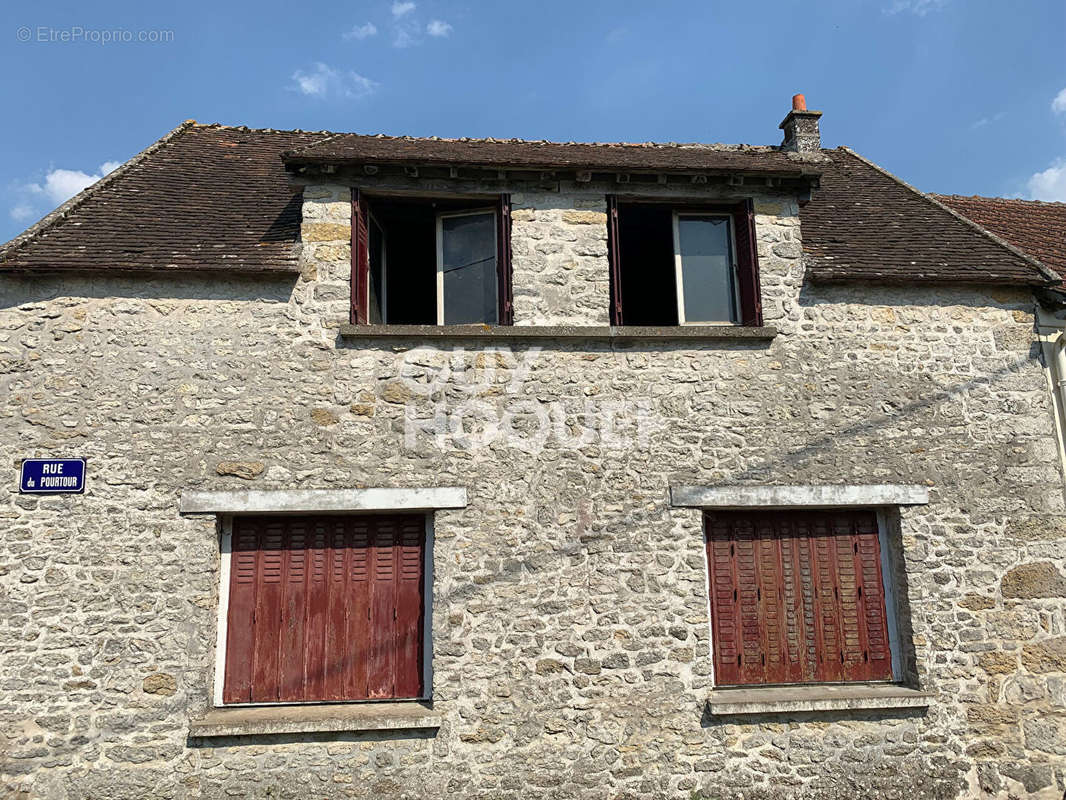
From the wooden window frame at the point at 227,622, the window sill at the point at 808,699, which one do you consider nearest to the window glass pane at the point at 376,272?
the wooden window frame at the point at 227,622

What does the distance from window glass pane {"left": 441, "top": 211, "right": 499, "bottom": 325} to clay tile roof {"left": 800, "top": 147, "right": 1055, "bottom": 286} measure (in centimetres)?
312

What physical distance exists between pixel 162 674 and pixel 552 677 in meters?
3.17

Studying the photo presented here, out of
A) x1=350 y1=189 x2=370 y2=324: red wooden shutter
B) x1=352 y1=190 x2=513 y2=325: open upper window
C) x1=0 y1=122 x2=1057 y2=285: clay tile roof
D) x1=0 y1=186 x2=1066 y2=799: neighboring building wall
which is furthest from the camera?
x1=352 y1=190 x2=513 y2=325: open upper window

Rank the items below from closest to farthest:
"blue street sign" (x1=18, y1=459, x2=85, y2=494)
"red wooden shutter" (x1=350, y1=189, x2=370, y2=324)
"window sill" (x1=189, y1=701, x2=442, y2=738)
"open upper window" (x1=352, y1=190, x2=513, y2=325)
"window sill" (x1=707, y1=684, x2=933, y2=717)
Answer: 1. "window sill" (x1=189, y1=701, x2=442, y2=738)
2. "blue street sign" (x1=18, y1=459, x2=85, y2=494)
3. "window sill" (x1=707, y1=684, x2=933, y2=717)
4. "red wooden shutter" (x1=350, y1=189, x2=370, y2=324)
5. "open upper window" (x1=352, y1=190, x2=513, y2=325)

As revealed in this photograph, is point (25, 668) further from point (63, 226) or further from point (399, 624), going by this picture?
point (63, 226)

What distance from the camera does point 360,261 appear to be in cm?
713

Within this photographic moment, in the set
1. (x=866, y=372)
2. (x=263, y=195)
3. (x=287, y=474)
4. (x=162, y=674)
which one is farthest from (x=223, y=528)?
(x=866, y=372)

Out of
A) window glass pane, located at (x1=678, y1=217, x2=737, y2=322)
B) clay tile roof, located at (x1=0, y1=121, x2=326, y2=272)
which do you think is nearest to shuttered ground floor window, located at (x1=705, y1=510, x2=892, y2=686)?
window glass pane, located at (x1=678, y1=217, x2=737, y2=322)

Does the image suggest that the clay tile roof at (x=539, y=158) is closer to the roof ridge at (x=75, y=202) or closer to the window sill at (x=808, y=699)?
the roof ridge at (x=75, y=202)

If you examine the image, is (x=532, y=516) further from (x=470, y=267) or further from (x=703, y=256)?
(x=703, y=256)

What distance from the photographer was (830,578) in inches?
274

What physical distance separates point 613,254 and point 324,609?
4.19 meters

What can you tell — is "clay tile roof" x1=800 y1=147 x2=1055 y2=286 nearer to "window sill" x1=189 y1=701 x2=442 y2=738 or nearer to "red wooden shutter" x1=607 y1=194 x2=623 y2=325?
"red wooden shutter" x1=607 y1=194 x2=623 y2=325

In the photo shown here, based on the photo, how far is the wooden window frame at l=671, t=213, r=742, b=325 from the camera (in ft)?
24.5
